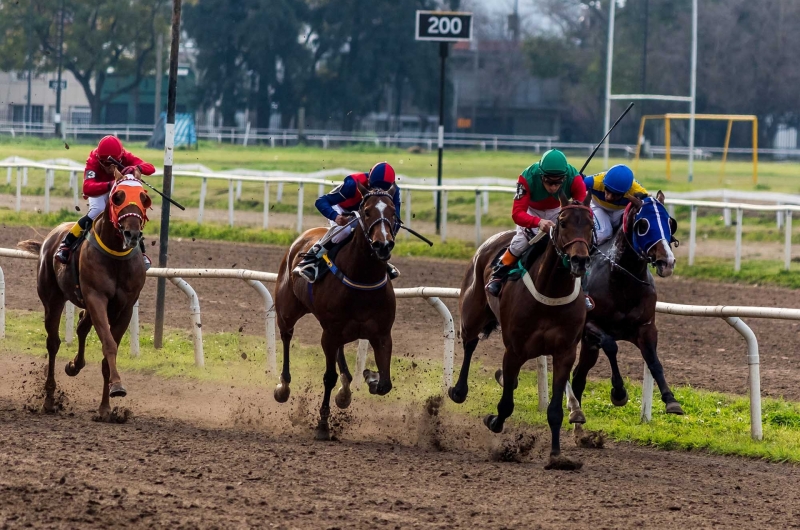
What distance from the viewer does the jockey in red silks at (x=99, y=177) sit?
26.4 feet

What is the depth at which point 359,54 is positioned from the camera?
34.0 metres

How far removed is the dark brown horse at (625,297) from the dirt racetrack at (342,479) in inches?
22.4

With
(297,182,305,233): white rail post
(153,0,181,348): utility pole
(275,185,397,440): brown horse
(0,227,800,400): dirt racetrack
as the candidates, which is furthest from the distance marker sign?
(275,185,397,440): brown horse

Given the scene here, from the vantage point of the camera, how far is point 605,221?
7.86 meters

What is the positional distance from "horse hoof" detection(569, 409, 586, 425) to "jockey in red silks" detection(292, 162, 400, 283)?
1433mm

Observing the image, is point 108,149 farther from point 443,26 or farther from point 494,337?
point 443,26

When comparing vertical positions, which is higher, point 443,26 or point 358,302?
point 443,26

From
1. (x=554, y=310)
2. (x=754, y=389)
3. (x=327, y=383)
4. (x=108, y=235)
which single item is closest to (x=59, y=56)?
(x=108, y=235)

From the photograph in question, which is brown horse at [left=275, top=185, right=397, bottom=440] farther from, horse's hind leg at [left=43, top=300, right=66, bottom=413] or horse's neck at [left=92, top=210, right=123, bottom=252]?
horse's hind leg at [left=43, top=300, right=66, bottom=413]

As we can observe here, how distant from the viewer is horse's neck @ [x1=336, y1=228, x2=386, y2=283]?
718 centimetres

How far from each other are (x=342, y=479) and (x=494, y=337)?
5535 mm

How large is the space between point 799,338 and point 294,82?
24.0 m

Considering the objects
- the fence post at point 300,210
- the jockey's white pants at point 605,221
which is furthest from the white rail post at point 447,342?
the fence post at point 300,210

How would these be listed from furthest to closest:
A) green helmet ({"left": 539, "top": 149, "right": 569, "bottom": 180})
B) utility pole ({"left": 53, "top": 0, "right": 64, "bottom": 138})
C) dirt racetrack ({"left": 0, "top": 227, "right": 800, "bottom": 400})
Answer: utility pole ({"left": 53, "top": 0, "right": 64, "bottom": 138}), dirt racetrack ({"left": 0, "top": 227, "right": 800, "bottom": 400}), green helmet ({"left": 539, "top": 149, "right": 569, "bottom": 180})
